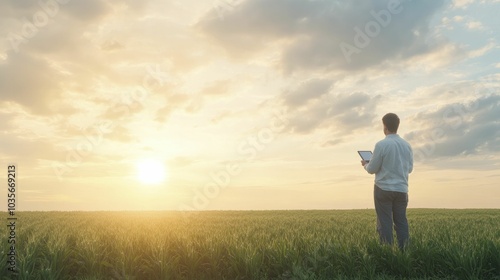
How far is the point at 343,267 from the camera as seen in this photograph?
8.77 metres

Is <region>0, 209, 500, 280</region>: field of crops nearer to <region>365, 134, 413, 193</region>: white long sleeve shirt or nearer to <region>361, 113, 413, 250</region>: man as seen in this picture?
<region>361, 113, 413, 250</region>: man

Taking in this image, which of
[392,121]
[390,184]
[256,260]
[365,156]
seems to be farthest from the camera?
[365,156]

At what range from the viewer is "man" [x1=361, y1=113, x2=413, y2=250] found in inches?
385

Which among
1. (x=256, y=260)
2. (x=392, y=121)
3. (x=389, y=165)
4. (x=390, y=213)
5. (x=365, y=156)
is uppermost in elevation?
(x=392, y=121)

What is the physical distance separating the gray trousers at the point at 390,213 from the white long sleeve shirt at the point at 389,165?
140 millimetres

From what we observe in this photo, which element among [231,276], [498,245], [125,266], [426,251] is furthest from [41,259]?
[498,245]

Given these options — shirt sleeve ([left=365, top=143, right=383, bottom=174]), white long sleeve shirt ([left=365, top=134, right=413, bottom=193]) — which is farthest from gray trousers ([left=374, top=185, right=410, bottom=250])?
shirt sleeve ([left=365, top=143, right=383, bottom=174])

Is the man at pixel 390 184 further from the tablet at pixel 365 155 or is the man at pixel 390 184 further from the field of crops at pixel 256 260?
the field of crops at pixel 256 260

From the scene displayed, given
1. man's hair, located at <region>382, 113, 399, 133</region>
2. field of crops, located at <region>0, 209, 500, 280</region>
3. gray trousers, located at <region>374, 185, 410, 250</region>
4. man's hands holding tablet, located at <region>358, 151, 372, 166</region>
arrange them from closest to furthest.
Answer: field of crops, located at <region>0, 209, 500, 280</region> → gray trousers, located at <region>374, 185, 410, 250</region> → man's hair, located at <region>382, 113, 399, 133</region> → man's hands holding tablet, located at <region>358, 151, 372, 166</region>

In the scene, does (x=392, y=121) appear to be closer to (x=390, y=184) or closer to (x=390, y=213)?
(x=390, y=184)

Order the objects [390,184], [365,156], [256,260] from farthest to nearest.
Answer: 1. [365,156]
2. [390,184]
3. [256,260]

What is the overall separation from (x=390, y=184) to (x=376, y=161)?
56 cm

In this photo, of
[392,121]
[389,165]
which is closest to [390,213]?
[389,165]

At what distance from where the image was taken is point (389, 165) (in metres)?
9.82
